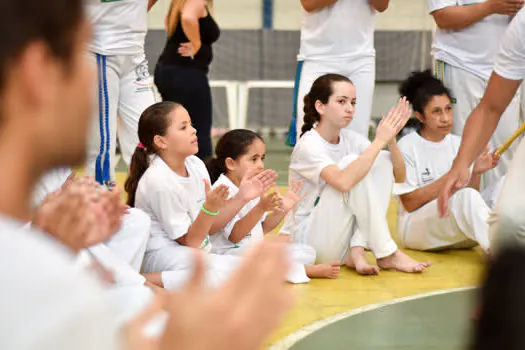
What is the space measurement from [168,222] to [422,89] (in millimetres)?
1608

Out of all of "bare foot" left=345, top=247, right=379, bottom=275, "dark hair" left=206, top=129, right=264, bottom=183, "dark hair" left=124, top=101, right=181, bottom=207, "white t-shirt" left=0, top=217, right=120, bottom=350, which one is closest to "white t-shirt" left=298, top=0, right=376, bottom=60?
"dark hair" left=206, top=129, right=264, bottom=183

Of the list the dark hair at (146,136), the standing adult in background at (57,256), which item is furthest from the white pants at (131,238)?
the standing adult in background at (57,256)

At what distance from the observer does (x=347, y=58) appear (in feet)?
13.2

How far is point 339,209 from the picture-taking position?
11.9ft

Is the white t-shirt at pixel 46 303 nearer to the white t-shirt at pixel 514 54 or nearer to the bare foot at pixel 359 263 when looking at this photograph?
the white t-shirt at pixel 514 54

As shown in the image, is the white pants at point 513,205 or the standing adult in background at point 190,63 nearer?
the white pants at point 513,205

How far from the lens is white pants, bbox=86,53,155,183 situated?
354 cm

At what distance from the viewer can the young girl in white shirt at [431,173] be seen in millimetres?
3781

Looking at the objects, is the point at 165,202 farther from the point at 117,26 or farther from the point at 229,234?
the point at 117,26

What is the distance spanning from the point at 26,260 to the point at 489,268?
14.8 inches

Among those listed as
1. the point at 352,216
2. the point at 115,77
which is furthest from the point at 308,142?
the point at 115,77

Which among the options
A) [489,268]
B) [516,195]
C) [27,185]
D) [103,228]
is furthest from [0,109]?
[516,195]

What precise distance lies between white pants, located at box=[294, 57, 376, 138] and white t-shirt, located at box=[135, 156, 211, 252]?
100cm

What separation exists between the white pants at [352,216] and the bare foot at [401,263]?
0.04 meters
